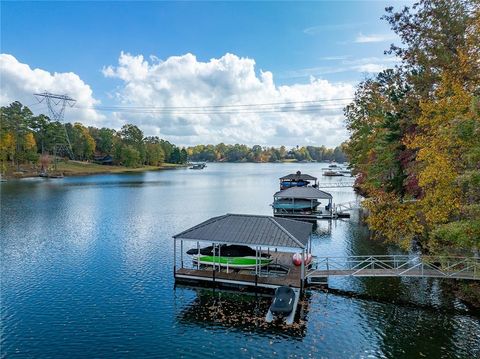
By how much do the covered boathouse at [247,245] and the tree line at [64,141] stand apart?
320ft

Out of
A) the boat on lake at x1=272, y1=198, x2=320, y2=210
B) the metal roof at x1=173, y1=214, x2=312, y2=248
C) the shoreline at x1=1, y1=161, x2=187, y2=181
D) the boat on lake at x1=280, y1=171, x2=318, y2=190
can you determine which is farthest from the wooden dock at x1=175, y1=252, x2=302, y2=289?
the shoreline at x1=1, y1=161, x2=187, y2=181

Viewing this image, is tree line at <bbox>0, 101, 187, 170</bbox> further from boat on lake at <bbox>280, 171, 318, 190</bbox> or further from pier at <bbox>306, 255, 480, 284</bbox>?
pier at <bbox>306, 255, 480, 284</bbox>

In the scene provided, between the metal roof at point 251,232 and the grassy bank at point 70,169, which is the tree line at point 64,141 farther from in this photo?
the metal roof at point 251,232

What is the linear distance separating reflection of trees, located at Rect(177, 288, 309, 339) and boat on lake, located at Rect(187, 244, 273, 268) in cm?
224

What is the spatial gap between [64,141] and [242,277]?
13212 cm

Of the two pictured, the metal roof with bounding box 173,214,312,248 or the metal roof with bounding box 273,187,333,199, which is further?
the metal roof with bounding box 273,187,333,199

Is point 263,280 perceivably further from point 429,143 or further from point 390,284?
point 429,143

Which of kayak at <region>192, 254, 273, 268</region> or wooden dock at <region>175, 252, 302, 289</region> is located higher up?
kayak at <region>192, 254, 273, 268</region>

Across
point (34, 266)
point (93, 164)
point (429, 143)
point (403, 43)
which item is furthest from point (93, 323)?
point (93, 164)

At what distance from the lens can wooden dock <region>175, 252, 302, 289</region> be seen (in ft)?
81.3

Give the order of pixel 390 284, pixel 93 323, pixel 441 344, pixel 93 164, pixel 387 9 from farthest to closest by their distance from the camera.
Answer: pixel 93 164
pixel 387 9
pixel 390 284
pixel 93 323
pixel 441 344

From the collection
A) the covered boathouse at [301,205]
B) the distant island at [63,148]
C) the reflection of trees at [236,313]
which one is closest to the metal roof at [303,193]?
the covered boathouse at [301,205]

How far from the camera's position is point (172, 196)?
256ft

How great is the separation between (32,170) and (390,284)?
124530 mm
